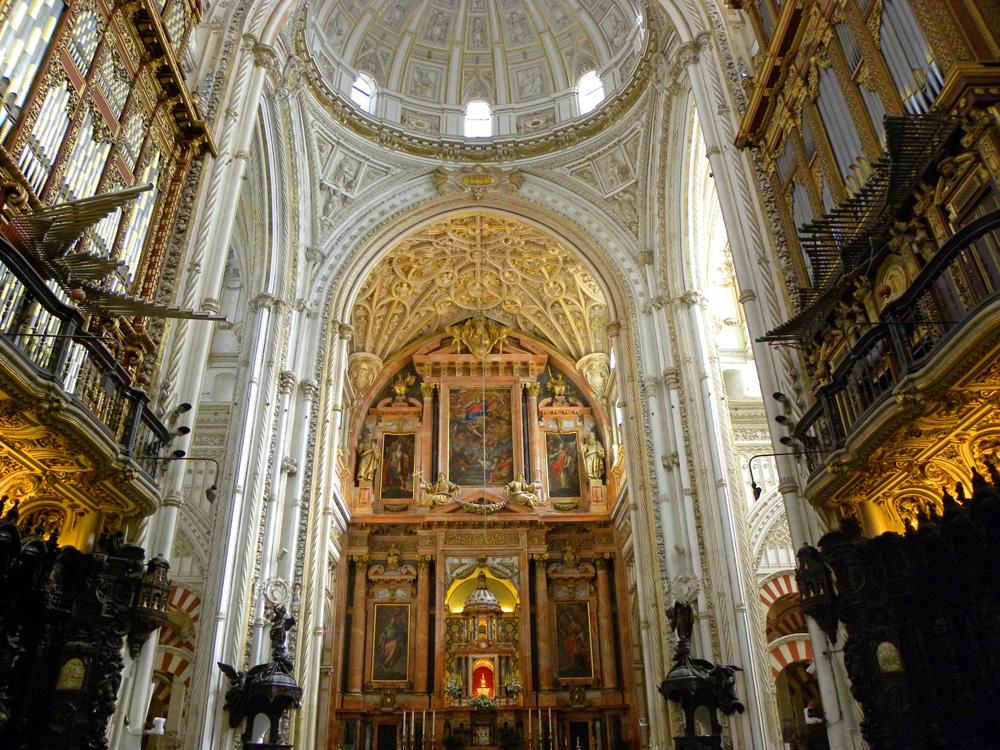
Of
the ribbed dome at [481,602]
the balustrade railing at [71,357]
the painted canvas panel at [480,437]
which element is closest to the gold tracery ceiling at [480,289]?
the painted canvas panel at [480,437]

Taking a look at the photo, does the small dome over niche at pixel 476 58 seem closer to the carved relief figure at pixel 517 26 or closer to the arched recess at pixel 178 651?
the carved relief figure at pixel 517 26

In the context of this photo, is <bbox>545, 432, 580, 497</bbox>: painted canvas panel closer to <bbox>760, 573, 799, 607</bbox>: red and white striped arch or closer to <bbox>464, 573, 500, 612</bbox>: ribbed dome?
<bbox>464, 573, 500, 612</bbox>: ribbed dome

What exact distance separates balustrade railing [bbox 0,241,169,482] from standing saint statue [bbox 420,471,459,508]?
1776 centimetres

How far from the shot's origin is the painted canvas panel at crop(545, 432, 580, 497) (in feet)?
95.1

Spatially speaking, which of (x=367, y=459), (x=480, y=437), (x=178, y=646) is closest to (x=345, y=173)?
(x=367, y=459)

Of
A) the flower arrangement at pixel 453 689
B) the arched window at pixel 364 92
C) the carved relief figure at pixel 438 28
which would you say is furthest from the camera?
the carved relief figure at pixel 438 28

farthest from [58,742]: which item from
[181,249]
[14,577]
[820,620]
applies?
[820,620]

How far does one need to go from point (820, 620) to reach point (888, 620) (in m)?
0.83

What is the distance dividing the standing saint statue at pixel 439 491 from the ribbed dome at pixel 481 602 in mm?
3576

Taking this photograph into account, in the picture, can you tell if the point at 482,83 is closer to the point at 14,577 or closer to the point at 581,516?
the point at 581,516

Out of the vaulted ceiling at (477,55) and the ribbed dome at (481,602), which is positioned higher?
the vaulted ceiling at (477,55)

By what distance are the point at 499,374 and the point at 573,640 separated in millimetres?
10171

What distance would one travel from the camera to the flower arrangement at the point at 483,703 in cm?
2408

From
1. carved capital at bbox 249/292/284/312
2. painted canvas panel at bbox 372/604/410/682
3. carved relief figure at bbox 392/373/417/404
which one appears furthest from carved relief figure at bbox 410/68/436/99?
painted canvas panel at bbox 372/604/410/682
